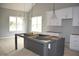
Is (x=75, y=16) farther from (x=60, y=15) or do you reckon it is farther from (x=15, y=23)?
(x=15, y=23)

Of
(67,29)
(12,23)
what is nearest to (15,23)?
(12,23)

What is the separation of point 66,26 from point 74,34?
0.23 meters

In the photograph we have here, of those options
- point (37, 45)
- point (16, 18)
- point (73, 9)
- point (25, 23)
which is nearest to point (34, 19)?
point (25, 23)

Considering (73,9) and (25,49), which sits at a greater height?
(73,9)

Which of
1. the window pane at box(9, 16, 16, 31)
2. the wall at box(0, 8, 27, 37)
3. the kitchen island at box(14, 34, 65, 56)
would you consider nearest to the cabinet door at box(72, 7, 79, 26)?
the kitchen island at box(14, 34, 65, 56)

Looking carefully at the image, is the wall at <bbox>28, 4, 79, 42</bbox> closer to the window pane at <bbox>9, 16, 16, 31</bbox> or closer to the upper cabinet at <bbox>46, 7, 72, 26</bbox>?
the upper cabinet at <bbox>46, 7, 72, 26</bbox>

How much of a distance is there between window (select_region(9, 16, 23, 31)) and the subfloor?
0.72 feet

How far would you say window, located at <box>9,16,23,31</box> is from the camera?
2.13 metres

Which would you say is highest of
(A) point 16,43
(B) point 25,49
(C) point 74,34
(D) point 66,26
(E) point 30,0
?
(E) point 30,0

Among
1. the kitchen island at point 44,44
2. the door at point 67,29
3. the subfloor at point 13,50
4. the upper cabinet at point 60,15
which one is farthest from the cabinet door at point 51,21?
the subfloor at point 13,50

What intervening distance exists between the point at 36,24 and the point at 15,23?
1.50ft

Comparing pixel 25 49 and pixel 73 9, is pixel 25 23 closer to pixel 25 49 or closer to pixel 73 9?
pixel 25 49

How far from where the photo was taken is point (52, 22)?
2.14 meters

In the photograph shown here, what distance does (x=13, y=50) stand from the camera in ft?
7.04
